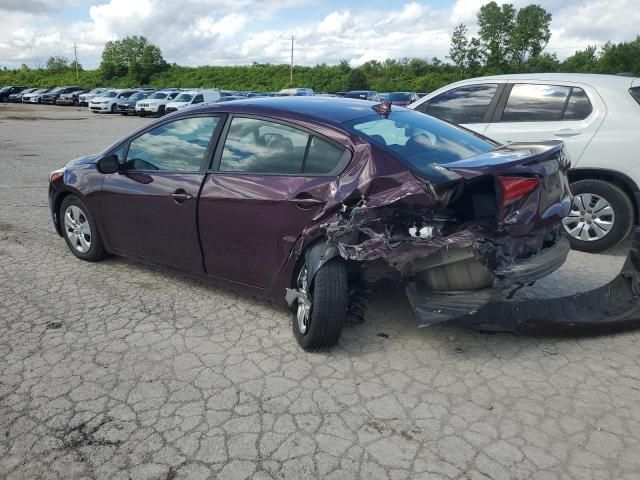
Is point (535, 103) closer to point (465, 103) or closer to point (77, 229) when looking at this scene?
point (465, 103)

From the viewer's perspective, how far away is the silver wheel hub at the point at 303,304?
3.41 m

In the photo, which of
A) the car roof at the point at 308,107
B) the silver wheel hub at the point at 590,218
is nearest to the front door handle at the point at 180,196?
the car roof at the point at 308,107

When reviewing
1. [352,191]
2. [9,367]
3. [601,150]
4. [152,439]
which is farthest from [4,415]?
[601,150]

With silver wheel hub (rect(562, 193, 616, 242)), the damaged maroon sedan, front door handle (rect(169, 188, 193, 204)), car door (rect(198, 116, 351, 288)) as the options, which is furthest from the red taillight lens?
silver wheel hub (rect(562, 193, 616, 242))

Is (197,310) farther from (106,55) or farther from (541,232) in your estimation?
(106,55)

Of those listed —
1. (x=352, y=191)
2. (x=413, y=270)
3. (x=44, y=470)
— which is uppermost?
(x=352, y=191)

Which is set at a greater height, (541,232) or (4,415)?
(541,232)

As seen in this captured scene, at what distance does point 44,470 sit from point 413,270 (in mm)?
2207

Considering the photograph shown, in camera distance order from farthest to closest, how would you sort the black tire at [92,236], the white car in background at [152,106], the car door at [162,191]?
the white car in background at [152,106]
the black tire at [92,236]
the car door at [162,191]

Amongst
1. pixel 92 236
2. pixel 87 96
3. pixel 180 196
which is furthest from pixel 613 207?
pixel 87 96

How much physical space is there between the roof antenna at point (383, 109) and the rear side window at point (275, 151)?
635 millimetres

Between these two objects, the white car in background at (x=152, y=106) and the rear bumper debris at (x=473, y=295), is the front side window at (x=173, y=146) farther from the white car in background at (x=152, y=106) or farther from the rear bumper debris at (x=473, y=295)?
the white car in background at (x=152, y=106)

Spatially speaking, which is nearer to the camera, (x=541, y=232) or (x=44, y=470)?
(x=44, y=470)

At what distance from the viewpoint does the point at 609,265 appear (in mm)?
5094
